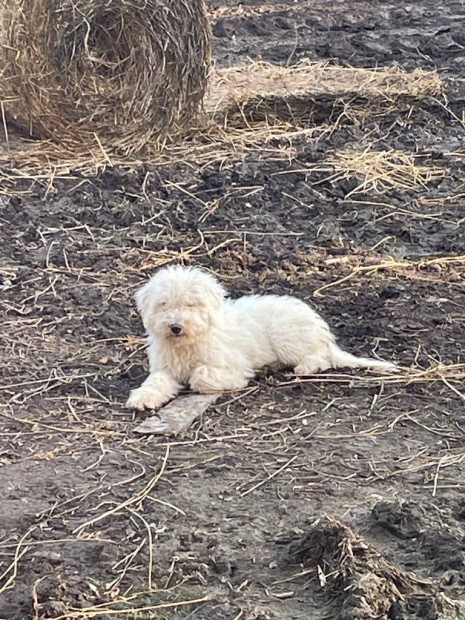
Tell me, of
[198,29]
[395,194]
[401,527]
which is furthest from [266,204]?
[401,527]

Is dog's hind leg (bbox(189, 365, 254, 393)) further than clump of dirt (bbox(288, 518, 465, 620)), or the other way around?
dog's hind leg (bbox(189, 365, 254, 393))

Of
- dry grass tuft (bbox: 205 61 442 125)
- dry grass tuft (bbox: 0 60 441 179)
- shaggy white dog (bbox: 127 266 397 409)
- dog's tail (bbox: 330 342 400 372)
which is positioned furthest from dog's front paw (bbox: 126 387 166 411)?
dry grass tuft (bbox: 205 61 442 125)

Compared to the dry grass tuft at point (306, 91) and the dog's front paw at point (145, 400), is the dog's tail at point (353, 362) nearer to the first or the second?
the dog's front paw at point (145, 400)

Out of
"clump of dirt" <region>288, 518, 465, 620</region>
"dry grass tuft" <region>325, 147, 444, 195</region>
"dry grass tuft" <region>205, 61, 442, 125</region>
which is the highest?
"clump of dirt" <region>288, 518, 465, 620</region>

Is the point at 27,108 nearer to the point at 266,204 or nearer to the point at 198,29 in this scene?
the point at 198,29

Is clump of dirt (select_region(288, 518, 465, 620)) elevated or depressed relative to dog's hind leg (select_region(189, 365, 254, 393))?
elevated

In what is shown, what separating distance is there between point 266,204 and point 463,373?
3035 mm

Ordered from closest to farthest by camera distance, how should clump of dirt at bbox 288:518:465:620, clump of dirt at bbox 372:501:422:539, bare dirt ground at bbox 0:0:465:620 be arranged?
clump of dirt at bbox 288:518:465:620
bare dirt ground at bbox 0:0:465:620
clump of dirt at bbox 372:501:422:539

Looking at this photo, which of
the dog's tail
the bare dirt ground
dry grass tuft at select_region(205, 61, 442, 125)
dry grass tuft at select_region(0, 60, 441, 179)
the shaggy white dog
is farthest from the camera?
dry grass tuft at select_region(205, 61, 442, 125)

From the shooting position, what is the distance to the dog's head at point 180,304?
5.76m

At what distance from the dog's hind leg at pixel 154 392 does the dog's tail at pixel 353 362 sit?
0.78 meters

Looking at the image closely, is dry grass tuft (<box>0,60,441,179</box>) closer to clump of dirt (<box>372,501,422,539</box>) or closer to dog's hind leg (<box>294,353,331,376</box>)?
dog's hind leg (<box>294,353,331,376</box>)

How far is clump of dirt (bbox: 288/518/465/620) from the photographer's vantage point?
3.81m

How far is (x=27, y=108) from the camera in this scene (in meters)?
10.1
